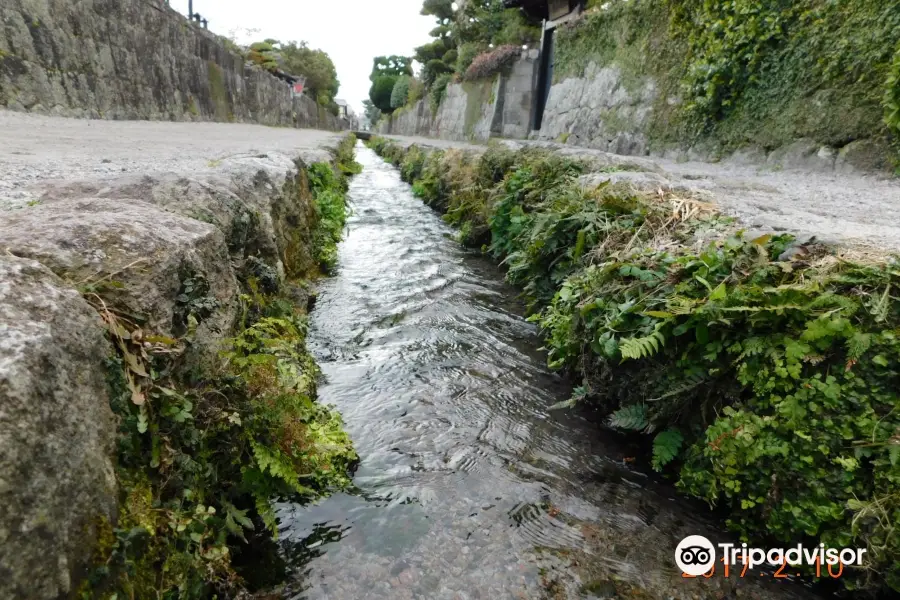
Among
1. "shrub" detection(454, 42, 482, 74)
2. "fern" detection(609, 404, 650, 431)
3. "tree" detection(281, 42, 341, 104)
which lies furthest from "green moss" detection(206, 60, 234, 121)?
"tree" detection(281, 42, 341, 104)

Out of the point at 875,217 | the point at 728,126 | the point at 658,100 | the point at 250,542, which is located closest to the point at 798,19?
the point at 728,126

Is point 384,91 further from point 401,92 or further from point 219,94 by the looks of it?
point 219,94

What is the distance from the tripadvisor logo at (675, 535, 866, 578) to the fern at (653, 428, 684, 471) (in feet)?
1.27

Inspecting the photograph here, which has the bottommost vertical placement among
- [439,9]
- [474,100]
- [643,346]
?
[643,346]

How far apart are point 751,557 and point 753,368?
886 millimetres

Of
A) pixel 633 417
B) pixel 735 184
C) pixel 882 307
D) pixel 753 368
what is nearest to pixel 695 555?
pixel 633 417

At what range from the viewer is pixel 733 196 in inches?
200

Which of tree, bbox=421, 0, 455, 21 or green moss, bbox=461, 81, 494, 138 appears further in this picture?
tree, bbox=421, 0, 455, 21

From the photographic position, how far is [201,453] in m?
1.90

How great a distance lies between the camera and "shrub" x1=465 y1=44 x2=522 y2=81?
65.3ft

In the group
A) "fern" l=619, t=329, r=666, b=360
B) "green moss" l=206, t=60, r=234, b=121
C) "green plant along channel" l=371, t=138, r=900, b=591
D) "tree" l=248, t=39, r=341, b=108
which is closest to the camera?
"green plant along channel" l=371, t=138, r=900, b=591

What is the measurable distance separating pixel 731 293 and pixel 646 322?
0.51 m

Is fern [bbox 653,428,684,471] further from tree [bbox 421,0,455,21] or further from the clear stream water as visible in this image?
tree [bbox 421,0,455,21]

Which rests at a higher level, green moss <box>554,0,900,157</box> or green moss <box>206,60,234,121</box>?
green moss <box>554,0,900,157</box>
